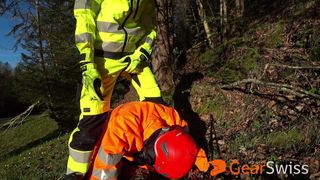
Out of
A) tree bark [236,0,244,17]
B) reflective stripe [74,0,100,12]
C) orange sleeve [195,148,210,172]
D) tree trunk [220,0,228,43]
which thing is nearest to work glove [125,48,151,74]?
reflective stripe [74,0,100,12]

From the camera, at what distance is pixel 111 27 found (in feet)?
16.4

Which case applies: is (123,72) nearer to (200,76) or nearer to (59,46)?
(200,76)

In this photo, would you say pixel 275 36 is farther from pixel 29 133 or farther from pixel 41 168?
pixel 29 133

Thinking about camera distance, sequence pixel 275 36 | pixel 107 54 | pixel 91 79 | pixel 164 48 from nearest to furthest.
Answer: pixel 91 79, pixel 107 54, pixel 164 48, pixel 275 36

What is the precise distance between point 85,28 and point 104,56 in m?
0.52

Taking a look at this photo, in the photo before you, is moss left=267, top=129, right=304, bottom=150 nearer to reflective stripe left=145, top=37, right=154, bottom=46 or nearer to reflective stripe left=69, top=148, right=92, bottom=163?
reflective stripe left=145, top=37, right=154, bottom=46

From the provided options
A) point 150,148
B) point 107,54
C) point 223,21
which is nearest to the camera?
point 150,148

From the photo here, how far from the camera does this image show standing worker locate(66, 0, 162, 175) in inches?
183

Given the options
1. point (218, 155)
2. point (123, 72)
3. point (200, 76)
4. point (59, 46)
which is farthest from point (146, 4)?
point (59, 46)

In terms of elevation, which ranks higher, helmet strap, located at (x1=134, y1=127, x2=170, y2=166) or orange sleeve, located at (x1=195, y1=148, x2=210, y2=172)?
helmet strap, located at (x1=134, y1=127, x2=170, y2=166)

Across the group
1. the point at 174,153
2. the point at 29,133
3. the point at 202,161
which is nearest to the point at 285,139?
the point at 202,161

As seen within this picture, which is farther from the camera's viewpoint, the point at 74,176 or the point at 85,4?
the point at 85,4

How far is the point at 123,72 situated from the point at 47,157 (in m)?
2.85

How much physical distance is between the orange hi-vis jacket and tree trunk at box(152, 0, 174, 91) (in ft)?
11.9
